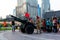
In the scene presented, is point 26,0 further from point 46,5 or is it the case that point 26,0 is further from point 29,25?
point 29,25

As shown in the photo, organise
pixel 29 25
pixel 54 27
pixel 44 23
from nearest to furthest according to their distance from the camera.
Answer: pixel 29 25
pixel 54 27
pixel 44 23

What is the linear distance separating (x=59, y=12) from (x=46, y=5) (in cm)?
459

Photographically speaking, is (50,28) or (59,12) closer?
(50,28)

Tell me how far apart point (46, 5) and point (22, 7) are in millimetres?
8383

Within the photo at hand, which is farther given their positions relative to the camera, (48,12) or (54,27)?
(48,12)

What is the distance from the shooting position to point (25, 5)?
6994cm

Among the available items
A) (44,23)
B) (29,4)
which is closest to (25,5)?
(29,4)

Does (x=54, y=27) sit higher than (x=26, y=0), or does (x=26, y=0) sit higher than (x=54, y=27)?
(x=26, y=0)

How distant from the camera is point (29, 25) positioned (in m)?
19.2

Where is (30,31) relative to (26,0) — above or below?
below

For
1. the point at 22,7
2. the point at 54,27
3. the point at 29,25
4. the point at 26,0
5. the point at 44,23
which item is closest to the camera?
the point at 29,25

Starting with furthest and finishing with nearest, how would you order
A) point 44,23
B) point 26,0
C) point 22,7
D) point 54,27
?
point 22,7
point 26,0
point 44,23
point 54,27

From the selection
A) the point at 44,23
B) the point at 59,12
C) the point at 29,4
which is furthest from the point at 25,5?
the point at 44,23

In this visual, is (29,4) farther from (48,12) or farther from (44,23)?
(44,23)
